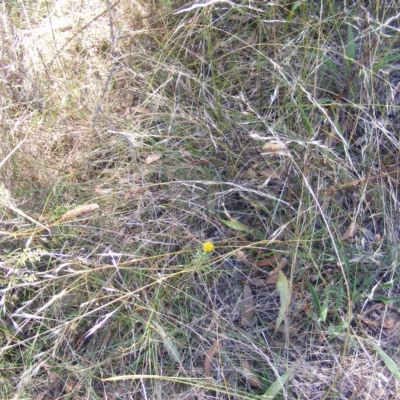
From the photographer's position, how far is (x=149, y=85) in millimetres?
1641

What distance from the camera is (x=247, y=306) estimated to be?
150cm

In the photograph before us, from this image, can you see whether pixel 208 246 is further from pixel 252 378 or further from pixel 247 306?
pixel 252 378

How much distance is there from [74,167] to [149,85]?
0.35m

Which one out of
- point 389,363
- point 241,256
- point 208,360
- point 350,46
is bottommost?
point 389,363

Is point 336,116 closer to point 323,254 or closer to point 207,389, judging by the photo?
point 323,254

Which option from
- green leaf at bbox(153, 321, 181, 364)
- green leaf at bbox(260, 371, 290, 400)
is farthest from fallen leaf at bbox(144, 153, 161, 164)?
green leaf at bbox(260, 371, 290, 400)

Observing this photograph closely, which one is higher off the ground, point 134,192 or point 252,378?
point 134,192

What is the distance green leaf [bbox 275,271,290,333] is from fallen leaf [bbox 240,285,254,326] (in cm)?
8

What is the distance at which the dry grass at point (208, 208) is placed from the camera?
1432 mm

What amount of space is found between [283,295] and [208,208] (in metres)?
0.34

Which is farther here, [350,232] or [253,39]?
[253,39]

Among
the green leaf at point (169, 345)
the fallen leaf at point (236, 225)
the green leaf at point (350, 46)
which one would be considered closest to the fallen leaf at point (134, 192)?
the fallen leaf at point (236, 225)

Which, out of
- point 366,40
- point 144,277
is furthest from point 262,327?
point 366,40

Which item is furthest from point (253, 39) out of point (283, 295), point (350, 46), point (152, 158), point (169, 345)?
point (169, 345)
